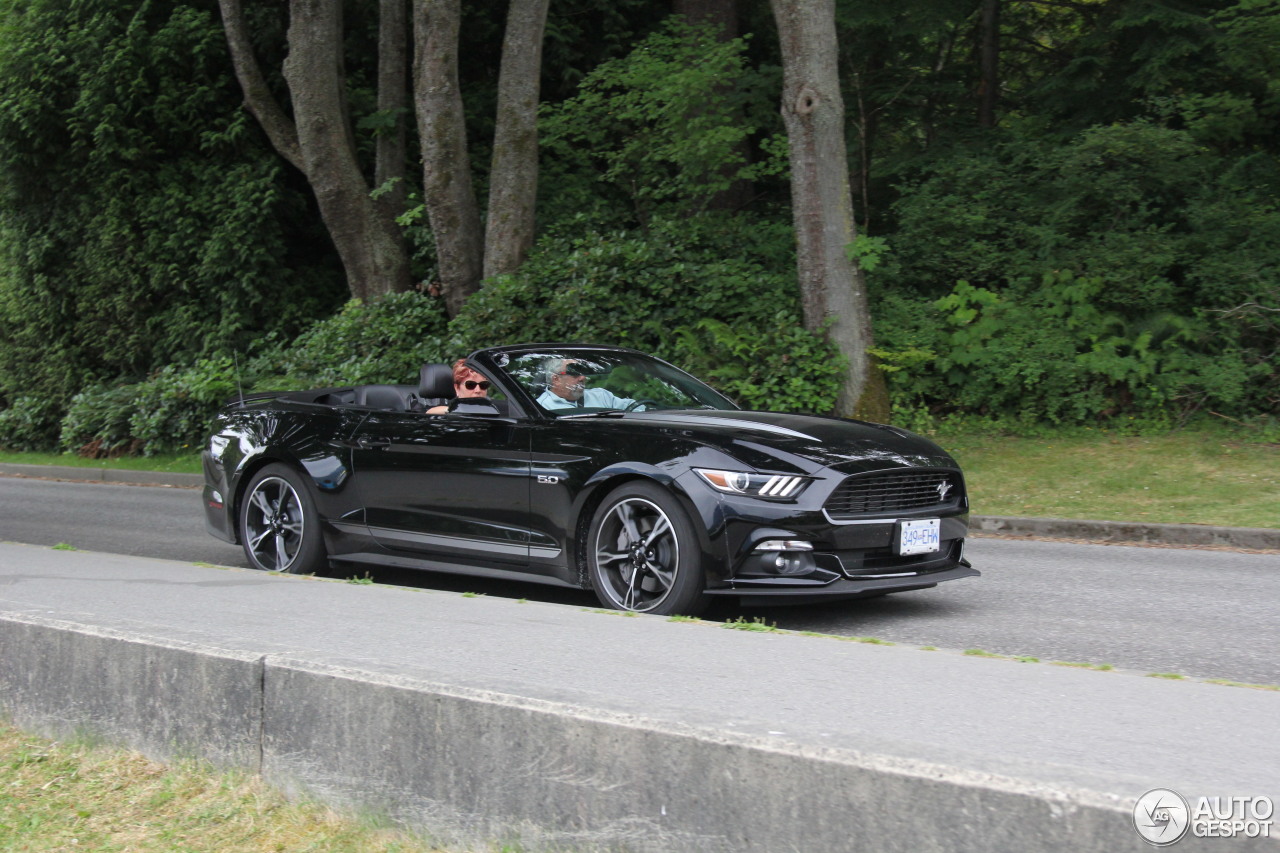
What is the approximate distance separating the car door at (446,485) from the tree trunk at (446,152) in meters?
10.4

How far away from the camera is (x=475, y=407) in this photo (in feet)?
23.3

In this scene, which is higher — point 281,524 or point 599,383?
point 599,383

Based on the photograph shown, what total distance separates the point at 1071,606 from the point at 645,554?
2.70m

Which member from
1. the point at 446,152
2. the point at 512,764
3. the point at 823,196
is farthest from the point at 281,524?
the point at 446,152

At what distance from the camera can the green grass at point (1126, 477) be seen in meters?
10.9

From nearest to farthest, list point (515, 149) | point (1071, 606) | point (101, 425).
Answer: point (1071, 606), point (515, 149), point (101, 425)

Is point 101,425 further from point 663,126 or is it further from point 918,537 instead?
point 918,537

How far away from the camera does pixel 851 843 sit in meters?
2.71

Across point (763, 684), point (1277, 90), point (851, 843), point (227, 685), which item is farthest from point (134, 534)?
point (1277, 90)

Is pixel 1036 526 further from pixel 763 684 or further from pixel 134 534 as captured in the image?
pixel 134 534

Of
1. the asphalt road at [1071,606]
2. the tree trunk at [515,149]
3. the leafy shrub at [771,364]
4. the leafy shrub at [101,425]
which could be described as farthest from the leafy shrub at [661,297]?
the leafy shrub at [101,425]

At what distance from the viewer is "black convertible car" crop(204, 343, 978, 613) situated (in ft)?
19.3

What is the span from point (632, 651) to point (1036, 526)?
718cm

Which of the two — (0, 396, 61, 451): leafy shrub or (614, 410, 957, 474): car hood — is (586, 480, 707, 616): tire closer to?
(614, 410, 957, 474): car hood
